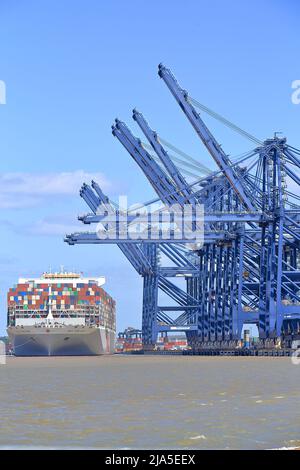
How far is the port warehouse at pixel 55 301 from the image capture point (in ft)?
372

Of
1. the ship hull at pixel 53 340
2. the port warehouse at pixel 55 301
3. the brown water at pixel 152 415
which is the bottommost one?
the brown water at pixel 152 415

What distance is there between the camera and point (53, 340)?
10794 cm

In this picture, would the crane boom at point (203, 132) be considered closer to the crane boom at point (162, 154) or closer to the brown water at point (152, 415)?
the crane boom at point (162, 154)

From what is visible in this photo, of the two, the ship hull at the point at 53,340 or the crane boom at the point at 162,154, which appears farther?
the ship hull at the point at 53,340

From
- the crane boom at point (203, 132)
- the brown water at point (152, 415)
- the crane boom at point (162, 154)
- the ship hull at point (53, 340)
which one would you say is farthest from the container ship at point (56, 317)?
the brown water at point (152, 415)

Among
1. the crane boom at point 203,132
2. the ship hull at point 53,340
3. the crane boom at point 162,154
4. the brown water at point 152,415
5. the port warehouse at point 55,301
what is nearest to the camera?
the brown water at point 152,415

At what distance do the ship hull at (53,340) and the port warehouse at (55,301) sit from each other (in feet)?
5.87

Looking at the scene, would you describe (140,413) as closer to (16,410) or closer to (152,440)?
(16,410)

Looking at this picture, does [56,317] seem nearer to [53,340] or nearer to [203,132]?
[53,340]

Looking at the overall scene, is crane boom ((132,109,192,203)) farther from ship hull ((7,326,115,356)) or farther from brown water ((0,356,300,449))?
brown water ((0,356,300,449))

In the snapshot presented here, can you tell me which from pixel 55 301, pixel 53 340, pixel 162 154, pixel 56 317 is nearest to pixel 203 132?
pixel 162 154

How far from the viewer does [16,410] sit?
85.7 ft
